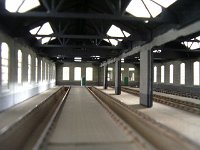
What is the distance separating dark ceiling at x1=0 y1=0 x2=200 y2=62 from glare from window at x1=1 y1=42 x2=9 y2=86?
2.38 feet

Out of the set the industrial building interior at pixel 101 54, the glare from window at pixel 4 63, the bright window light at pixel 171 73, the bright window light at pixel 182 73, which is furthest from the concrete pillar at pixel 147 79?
the bright window light at pixel 171 73

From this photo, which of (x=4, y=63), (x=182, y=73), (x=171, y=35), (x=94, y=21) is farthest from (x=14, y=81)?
(x=182, y=73)

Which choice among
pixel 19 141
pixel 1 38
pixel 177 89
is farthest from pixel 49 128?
pixel 177 89

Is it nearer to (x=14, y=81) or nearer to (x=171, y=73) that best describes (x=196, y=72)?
(x=171, y=73)

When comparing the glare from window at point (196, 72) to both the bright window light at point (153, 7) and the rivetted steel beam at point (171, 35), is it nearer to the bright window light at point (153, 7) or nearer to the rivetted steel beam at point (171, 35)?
the rivetted steel beam at point (171, 35)

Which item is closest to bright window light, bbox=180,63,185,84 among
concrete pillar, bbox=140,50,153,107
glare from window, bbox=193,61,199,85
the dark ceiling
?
glare from window, bbox=193,61,199,85

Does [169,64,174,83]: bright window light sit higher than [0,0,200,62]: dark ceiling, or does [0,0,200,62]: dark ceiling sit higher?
[0,0,200,62]: dark ceiling

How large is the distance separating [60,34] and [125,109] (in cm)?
507

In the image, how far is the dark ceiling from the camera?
11289 mm

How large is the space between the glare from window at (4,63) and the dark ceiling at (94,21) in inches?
28.6

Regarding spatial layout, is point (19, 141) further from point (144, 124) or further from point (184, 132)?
point (184, 132)

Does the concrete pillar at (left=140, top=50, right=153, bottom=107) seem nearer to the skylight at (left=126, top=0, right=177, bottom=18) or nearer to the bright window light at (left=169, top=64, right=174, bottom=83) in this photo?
the skylight at (left=126, top=0, right=177, bottom=18)

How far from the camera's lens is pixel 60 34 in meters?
16.3

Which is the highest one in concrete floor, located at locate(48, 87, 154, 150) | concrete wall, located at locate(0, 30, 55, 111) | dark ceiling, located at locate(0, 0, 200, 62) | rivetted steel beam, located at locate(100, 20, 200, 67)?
dark ceiling, located at locate(0, 0, 200, 62)
